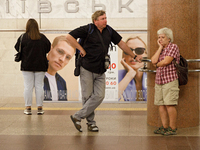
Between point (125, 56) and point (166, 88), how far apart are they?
3281mm

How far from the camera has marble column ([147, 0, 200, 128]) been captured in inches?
230

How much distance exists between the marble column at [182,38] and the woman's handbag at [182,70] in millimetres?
364

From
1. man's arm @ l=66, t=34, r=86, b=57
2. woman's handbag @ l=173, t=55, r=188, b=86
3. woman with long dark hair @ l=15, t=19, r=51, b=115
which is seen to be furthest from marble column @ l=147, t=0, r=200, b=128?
woman with long dark hair @ l=15, t=19, r=51, b=115

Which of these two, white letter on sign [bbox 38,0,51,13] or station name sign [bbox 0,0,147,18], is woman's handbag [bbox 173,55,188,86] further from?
white letter on sign [bbox 38,0,51,13]

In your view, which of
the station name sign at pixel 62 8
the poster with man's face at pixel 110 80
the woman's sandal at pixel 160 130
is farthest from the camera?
the station name sign at pixel 62 8

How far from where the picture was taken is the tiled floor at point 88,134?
5039 mm

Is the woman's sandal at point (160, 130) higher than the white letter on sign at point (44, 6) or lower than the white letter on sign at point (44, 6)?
lower

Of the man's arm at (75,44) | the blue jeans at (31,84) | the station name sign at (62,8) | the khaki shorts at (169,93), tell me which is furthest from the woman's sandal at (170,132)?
the station name sign at (62,8)

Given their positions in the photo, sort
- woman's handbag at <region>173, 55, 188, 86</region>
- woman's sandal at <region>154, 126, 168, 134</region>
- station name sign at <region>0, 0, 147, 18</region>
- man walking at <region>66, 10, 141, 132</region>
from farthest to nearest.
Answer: station name sign at <region>0, 0, 147, 18</region>
man walking at <region>66, 10, 141, 132</region>
woman's sandal at <region>154, 126, 168, 134</region>
woman's handbag at <region>173, 55, 188, 86</region>

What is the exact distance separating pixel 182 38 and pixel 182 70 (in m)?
0.63

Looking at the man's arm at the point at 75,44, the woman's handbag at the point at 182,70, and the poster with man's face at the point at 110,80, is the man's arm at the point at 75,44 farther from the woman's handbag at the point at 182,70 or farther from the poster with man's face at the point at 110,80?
the poster with man's face at the point at 110,80

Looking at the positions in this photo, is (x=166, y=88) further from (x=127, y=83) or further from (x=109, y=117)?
(x=127, y=83)

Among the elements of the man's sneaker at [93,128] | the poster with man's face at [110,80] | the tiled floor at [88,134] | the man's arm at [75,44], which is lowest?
the tiled floor at [88,134]

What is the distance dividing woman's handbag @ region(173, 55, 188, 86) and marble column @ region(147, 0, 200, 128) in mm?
364
